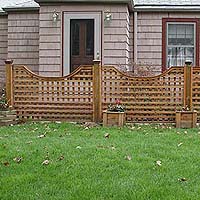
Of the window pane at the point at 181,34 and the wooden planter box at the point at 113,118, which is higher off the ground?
the window pane at the point at 181,34

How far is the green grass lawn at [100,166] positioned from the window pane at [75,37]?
15.4 feet

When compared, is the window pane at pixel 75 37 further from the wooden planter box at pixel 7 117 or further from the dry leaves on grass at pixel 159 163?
the dry leaves on grass at pixel 159 163

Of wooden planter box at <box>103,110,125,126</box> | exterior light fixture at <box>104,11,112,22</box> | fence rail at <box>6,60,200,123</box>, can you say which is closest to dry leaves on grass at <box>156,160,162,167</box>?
wooden planter box at <box>103,110,125,126</box>

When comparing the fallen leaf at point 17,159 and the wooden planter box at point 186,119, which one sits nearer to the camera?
the fallen leaf at point 17,159

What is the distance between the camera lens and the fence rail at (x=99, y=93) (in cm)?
1095

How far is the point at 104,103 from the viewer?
11.1 metres

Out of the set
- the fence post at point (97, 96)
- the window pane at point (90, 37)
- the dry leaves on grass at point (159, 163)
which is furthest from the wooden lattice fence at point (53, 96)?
the dry leaves on grass at point (159, 163)

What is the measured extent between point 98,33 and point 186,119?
4046mm

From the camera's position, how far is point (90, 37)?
13.4m

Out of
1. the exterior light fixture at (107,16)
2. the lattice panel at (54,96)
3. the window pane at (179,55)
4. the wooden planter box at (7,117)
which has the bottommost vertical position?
the wooden planter box at (7,117)

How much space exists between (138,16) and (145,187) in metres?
9.73

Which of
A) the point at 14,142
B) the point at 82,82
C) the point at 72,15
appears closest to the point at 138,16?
the point at 72,15

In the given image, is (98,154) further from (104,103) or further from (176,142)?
(104,103)

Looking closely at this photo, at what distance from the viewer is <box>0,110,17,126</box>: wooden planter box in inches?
420
